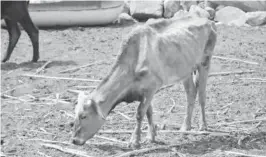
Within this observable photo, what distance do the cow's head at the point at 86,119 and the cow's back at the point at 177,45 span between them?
0.76 meters

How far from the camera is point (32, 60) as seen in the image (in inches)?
497

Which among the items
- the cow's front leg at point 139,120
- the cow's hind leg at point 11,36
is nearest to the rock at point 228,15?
the cow's hind leg at point 11,36

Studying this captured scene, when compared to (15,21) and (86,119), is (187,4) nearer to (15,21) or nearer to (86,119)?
(15,21)

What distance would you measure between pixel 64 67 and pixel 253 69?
10.1 ft

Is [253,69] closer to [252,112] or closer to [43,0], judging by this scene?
[252,112]

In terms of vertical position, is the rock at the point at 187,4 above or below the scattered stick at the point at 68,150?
above

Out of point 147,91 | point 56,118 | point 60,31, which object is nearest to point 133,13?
point 60,31

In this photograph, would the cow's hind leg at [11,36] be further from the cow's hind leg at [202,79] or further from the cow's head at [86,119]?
the cow's head at [86,119]

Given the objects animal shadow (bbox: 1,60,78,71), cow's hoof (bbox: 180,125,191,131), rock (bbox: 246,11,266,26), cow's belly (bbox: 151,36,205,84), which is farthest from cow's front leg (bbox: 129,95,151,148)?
rock (bbox: 246,11,266,26)

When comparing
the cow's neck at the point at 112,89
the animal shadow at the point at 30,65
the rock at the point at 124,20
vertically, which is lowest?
the animal shadow at the point at 30,65

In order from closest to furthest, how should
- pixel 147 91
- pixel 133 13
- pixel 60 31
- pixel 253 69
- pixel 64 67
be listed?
pixel 147 91, pixel 253 69, pixel 64 67, pixel 60 31, pixel 133 13

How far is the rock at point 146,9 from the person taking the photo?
15906 millimetres

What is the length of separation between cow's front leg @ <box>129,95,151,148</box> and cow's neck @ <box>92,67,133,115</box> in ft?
0.79

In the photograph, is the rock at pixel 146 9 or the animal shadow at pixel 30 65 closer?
the animal shadow at pixel 30 65
